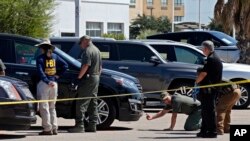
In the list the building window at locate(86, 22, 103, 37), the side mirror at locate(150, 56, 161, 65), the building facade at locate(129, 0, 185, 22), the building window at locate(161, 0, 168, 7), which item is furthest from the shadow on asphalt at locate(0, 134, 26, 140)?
the building window at locate(161, 0, 168, 7)

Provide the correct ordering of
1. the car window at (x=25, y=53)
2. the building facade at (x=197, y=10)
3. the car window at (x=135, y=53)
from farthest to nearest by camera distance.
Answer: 1. the building facade at (x=197, y=10)
2. the car window at (x=135, y=53)
3. the car window at (x=25, y=53)

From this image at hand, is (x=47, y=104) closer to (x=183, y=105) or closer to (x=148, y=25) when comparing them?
(x=183, y=105)

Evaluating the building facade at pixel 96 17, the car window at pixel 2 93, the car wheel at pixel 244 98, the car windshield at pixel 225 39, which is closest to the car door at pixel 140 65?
the car wheel at pixel 244 98

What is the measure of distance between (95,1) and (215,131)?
3600cm

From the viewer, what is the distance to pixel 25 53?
14375 mm

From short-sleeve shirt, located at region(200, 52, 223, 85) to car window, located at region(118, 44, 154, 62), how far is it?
5.83 m

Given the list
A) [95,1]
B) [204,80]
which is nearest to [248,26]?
[204,80]

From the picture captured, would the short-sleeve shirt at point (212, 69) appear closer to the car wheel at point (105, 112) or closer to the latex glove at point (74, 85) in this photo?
the car wheel at point (105, 112)

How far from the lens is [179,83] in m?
19.0

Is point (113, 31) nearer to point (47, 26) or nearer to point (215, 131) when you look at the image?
point (47, 26)

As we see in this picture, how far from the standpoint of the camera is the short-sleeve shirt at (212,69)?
520 inches

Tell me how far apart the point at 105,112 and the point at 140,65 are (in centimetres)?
469

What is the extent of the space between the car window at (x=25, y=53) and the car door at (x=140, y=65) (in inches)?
181

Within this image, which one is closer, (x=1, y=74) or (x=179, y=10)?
(x=1, y=74)
